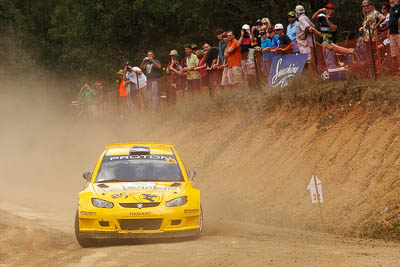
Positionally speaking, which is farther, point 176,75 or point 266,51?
point 176,75

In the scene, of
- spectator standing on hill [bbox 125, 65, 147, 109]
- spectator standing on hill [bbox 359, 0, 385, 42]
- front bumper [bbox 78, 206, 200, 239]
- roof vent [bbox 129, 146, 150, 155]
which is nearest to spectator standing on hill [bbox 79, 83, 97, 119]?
spectator standing on hill [bbox 125, 65, 147, 109]

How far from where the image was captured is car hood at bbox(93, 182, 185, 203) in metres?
12.3

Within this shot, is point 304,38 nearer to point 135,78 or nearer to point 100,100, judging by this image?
point 135,78

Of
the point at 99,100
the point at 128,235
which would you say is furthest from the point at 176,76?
the point at 128,235

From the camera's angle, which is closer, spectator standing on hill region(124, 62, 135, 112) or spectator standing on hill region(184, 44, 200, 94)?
spectator standing on hill region(184, 44, 200, 94)

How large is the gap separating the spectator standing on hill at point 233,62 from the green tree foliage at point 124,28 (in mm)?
8263

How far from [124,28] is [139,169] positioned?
131 ft

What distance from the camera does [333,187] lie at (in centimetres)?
1498

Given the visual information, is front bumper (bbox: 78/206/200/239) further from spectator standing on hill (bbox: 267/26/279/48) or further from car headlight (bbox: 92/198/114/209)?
spectator standing on hill (bbox: 267/26/279/48)

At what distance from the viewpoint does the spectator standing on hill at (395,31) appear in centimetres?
1533

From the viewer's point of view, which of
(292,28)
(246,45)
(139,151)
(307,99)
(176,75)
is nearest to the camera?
(139,151)

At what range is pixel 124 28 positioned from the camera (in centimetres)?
5256

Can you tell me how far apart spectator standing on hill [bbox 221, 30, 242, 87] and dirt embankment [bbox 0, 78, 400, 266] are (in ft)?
2.19

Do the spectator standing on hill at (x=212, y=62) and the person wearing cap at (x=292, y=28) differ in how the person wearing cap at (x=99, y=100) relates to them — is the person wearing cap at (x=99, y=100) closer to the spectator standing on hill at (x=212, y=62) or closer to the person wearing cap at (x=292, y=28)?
the spectator standing on hill at (x=212, y=62)
